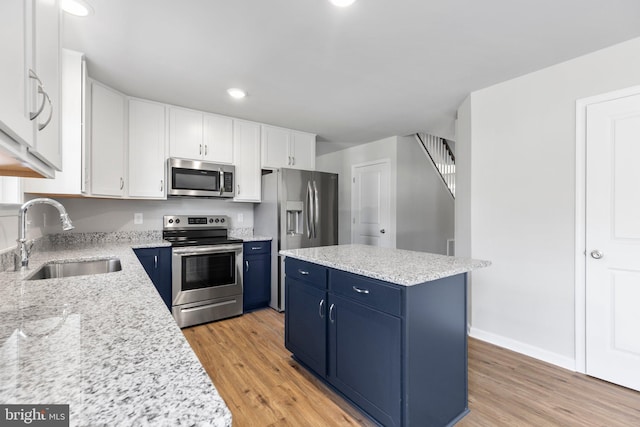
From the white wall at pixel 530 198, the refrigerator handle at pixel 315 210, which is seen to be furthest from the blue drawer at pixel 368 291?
the refrigerator handle at pixel 315 210

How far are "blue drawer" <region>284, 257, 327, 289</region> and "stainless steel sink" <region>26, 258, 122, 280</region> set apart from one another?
118cm

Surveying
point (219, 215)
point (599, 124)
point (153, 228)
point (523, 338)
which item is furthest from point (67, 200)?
point (599, 124)

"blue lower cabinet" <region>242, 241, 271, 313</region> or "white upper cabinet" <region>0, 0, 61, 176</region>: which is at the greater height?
"white upper cabinet" <region>0, 0, 61, 176</region>

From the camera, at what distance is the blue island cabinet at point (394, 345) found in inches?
59.1

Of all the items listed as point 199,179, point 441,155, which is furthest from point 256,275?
point 441,155

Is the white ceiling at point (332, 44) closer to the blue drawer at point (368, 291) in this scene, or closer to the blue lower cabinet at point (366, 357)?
the blue drawer at point (368, 291)

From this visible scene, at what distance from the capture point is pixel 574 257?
7.48 ft

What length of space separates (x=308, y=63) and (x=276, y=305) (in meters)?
2.71

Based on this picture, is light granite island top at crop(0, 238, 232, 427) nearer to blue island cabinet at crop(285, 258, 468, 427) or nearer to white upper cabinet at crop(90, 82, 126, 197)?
blue island cabinet at crop(285, 258, 468, 427)

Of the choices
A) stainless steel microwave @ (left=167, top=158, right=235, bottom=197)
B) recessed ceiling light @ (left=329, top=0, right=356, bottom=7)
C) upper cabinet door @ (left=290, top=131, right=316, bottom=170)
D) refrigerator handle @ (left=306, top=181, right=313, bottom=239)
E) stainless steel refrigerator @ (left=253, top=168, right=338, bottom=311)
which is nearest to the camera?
recessed ceiling light @ (left=329, top=0, right=356, bottom=7)

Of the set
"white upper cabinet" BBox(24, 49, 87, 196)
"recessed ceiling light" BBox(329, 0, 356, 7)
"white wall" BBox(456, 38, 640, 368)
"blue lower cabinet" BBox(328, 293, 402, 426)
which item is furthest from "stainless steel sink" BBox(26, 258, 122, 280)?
"white wall" BBox(456, 38, 640, 368)

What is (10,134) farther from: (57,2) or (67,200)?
(67,200)

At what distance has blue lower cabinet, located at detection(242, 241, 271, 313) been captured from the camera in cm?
354

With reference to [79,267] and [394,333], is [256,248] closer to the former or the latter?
[79,267]
